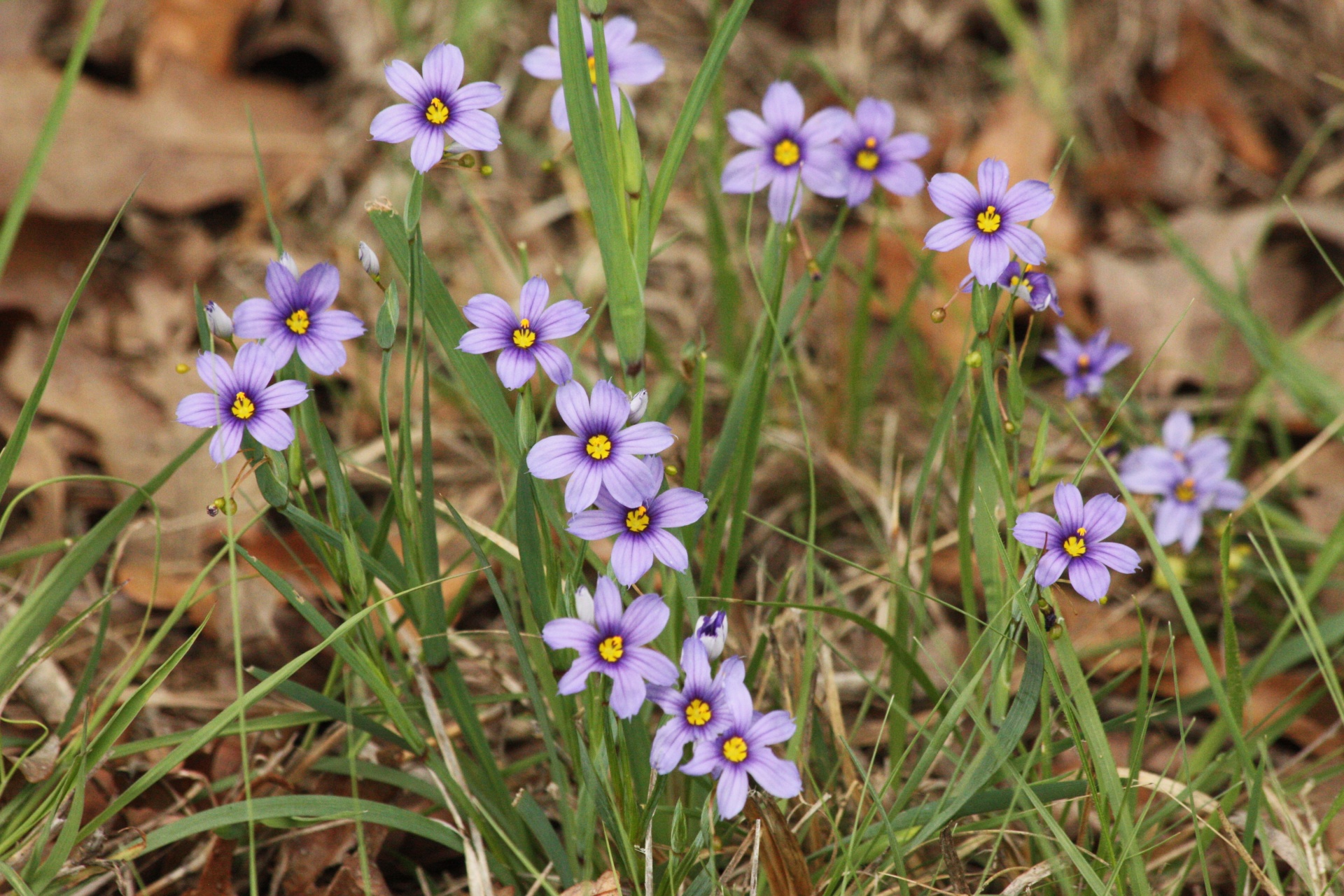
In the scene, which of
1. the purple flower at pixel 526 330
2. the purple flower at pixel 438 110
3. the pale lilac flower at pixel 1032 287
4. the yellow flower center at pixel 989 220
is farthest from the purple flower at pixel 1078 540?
the purple flower at pixel 438 110

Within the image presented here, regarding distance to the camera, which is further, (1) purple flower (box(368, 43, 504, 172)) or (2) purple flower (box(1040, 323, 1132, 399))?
(2) purple flower (box(1040, 323, 1132, 399))

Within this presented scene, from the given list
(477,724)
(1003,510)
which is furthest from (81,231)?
(1003,510)

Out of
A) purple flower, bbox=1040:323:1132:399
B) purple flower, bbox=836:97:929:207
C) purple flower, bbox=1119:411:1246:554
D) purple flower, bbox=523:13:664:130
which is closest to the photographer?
purple flower, bbox=523:13:664:130

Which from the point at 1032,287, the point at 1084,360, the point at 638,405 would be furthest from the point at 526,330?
the point at 1084,360

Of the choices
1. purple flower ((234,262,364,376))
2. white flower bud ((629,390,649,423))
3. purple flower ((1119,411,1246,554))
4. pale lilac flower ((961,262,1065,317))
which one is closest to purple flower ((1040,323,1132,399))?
purple flower ((1119,411,1246,554))

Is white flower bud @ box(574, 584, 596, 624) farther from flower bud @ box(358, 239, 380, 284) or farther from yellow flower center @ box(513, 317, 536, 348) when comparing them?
flower bud @ box(358, 239, 380, 284)

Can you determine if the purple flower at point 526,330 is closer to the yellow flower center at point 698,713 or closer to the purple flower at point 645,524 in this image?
the purple flower at point 645,524

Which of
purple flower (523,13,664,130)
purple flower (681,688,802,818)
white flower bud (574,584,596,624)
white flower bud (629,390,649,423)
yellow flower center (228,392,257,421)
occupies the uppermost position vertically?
purple flower (523,13,664,130)
